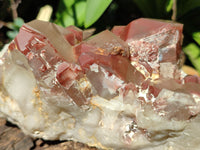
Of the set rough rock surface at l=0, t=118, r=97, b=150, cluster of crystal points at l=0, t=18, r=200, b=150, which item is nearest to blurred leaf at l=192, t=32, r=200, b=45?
cluster of crystal points at l=0, t=18, r=200, b=150

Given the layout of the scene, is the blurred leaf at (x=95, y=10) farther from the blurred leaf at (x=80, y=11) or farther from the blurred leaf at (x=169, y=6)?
the blurred leaf at (x=169, y=6)

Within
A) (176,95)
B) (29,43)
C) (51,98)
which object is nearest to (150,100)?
(176,95)

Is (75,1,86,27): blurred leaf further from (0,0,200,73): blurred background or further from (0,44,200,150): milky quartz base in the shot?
(0,44,200,150): milky quartz base

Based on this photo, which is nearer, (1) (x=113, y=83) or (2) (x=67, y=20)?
(1) (x=113, y=83)

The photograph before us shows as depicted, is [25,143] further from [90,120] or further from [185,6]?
[185,6]

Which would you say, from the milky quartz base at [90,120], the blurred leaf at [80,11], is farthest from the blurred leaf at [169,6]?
the milky quartz base at [90,120]

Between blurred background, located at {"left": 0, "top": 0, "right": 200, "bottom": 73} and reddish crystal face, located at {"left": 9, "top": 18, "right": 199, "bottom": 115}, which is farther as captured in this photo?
blurred background, located at {"left": 0, "top": 0, "right": 200, "bottom": 73}

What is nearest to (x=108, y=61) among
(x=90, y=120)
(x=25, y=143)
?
(x=90, y=120)
